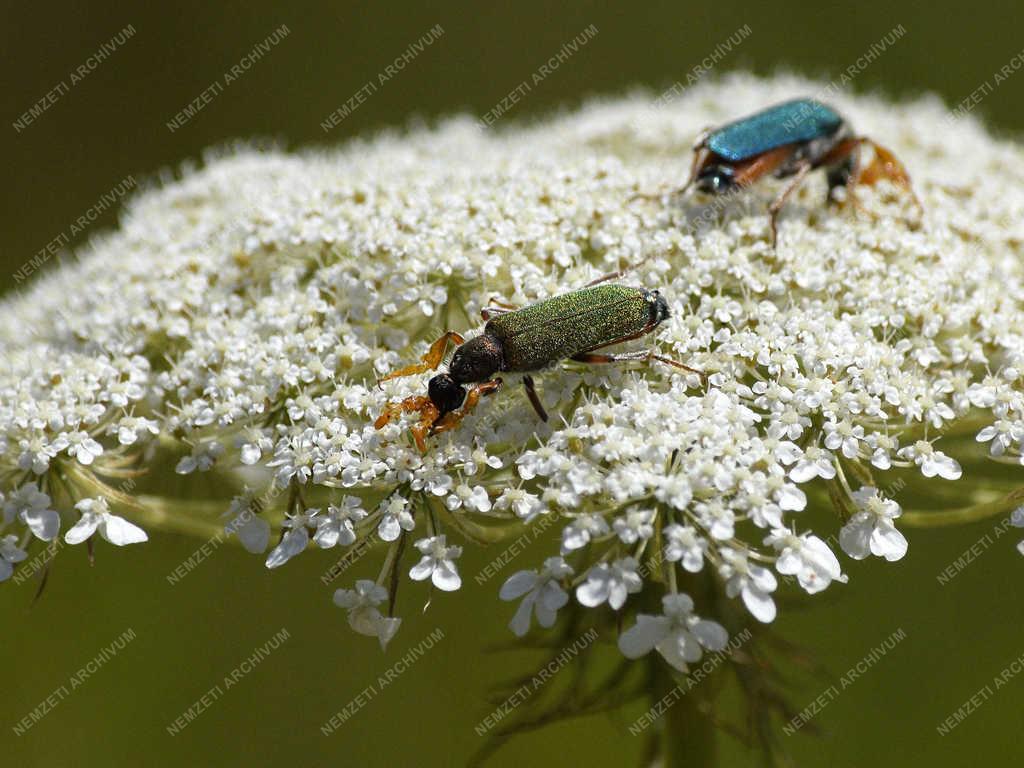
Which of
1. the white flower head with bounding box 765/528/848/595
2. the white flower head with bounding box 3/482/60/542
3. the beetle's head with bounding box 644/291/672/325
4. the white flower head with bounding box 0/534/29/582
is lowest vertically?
the white flower head with bounding box 765/528/848/595

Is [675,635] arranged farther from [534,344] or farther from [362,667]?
[362,667]

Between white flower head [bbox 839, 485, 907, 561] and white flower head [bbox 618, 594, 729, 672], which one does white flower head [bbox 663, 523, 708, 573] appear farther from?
white flower head [bbox 839, 485, 907, 561]

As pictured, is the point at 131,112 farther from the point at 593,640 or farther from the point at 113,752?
the point at 593,640

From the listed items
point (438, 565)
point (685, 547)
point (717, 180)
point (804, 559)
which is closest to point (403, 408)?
point (438, 565)

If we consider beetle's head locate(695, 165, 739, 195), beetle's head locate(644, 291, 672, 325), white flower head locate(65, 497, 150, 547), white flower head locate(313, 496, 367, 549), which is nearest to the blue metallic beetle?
beetle's head locate(695, 165, 739, 195)

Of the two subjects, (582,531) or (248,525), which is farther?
(248,525)

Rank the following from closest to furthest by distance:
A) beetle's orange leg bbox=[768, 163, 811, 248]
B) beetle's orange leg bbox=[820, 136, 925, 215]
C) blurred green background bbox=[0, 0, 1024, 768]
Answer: beetle's orange leg bbox=[768, 163, 811, 248], beetle's orange leg bbox=[820, 136, 925, 215], blurred green background bbox=[0, 0, 1024, 768]

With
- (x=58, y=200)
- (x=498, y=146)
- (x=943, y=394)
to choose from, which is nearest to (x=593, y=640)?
(x=943, y=394)
